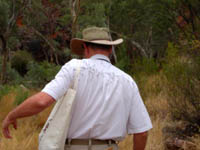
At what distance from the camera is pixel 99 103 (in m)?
2.30

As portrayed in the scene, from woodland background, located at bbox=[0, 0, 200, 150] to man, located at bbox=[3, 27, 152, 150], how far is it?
241 cm

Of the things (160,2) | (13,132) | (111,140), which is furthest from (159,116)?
(160,2)

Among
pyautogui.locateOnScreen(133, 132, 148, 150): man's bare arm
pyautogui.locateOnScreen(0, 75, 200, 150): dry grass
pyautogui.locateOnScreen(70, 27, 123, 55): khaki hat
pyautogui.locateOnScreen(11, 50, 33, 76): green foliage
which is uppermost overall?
pyautogui.locateOnScreen(70, 27, 123, 55): khaki hat

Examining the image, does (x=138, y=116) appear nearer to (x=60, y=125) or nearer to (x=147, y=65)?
(x=60, y=125)

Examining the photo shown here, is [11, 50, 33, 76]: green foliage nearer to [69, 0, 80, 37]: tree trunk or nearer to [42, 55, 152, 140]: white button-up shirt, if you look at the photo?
[69, 0, 80, 37]: tree trunk

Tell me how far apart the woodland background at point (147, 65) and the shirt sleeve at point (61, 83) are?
261 cm

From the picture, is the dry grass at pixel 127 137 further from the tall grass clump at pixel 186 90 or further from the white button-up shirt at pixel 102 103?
the white button-up shirt at pixel 102 103

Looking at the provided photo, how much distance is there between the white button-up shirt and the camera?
2.28 m

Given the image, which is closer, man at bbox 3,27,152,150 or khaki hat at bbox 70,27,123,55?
man at bbox 3,27,152,150

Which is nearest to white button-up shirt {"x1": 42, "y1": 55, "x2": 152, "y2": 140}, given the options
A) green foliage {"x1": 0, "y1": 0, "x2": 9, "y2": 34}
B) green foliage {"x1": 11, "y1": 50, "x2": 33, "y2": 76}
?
green foliage {"x1": 0, "y1": 0, "x2": 9, "y2": 34}

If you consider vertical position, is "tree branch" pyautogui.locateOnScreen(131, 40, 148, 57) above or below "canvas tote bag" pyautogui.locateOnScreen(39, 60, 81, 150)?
below

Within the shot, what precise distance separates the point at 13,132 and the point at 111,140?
319cm

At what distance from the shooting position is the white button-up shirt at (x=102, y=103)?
2.28 metres

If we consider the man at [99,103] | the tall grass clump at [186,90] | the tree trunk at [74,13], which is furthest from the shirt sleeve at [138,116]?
the tree trunk at [74,13]
